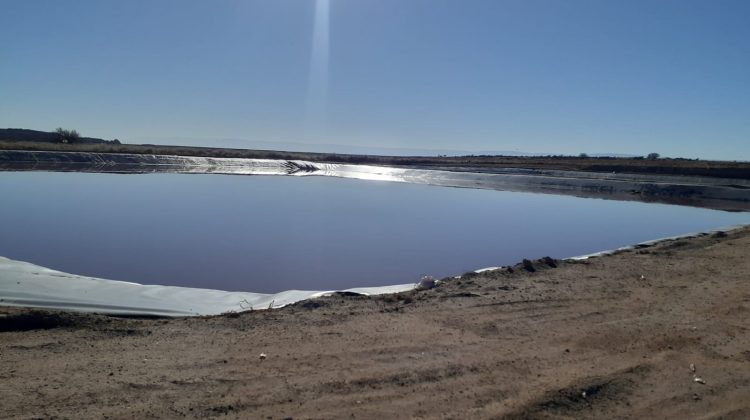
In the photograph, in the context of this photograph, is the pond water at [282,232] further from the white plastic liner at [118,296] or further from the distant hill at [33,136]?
the distant hill at [33,136]

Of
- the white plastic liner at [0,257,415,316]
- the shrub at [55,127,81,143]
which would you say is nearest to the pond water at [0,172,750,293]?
the white plastic liner at [0,257,415,316]

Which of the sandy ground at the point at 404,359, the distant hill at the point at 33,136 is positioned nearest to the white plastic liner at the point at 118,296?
the sandy ground at the point at 404,359

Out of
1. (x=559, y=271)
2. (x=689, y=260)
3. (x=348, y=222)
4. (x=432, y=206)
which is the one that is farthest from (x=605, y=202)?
(x=559, y=271)

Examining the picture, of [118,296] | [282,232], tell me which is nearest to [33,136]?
[282,232]

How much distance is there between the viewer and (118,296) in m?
5.55

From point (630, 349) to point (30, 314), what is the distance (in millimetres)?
5088

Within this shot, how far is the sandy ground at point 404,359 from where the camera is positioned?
3.28m

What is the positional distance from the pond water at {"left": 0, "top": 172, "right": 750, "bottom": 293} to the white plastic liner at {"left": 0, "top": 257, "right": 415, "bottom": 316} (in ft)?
2.66

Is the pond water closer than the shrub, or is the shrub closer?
the pond water

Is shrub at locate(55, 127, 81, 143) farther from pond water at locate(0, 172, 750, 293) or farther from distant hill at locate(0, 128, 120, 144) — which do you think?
pond water at locate(0, 172, 750, 293)

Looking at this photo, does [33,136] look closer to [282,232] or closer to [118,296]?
[282,232]

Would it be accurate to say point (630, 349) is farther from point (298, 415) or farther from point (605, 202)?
point (605, 202)

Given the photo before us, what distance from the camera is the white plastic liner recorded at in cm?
517

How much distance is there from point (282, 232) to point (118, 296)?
5885mm
